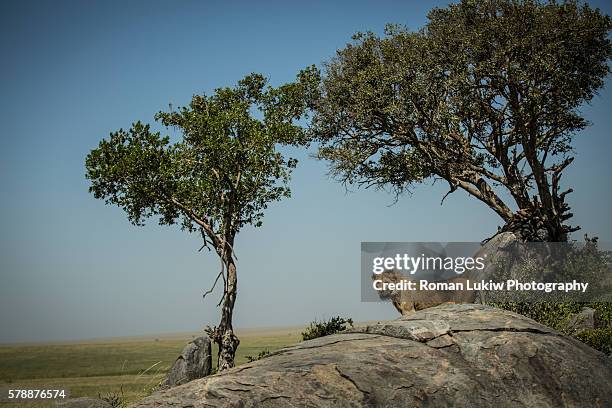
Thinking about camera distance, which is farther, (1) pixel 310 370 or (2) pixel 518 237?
(2) pixel 518 237

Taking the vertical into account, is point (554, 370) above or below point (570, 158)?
below

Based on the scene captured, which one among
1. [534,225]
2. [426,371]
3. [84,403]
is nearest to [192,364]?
[84,403]

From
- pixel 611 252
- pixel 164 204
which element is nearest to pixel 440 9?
pixel 611 252

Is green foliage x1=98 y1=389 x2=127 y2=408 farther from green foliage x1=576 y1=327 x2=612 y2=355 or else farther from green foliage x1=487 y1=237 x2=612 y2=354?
green foliage x1=487 y1=237 x2=612 y2=354

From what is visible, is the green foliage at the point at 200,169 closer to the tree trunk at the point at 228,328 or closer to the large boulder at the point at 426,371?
the tree trunk at the point at 228,328

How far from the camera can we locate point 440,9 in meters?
39.8

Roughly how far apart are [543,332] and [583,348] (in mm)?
1061

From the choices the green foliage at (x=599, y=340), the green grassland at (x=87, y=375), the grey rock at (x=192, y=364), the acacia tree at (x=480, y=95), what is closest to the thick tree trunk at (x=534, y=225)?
the acacia tree at (x=480, y=95)

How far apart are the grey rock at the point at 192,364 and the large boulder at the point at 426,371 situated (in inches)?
639

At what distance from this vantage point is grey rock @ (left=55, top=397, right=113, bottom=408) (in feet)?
73.8

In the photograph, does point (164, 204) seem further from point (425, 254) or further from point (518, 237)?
point (518, 237)

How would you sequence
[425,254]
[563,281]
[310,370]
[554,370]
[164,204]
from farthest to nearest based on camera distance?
[425,254], [563,281], [164,204], [554,370], [310,370]

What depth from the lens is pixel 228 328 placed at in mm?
29891

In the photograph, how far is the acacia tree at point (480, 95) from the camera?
3588cm
